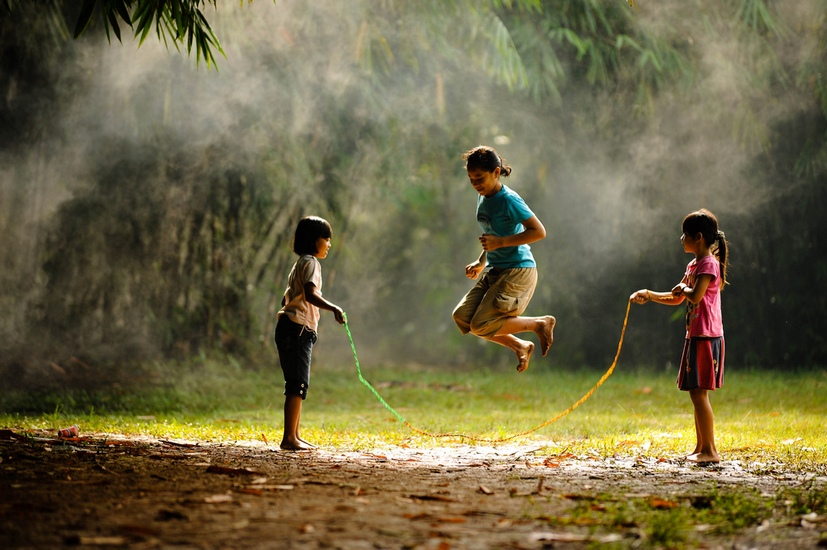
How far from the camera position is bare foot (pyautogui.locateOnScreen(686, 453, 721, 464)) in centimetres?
418

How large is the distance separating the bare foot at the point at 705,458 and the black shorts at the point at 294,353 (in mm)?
1855

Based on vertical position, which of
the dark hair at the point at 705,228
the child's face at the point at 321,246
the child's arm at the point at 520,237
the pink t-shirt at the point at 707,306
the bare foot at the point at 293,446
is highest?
the dark hair at the point at 705,228

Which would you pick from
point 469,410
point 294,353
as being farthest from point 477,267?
point 469,410

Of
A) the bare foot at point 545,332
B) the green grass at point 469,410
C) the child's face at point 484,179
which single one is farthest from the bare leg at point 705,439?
the child's face at point 484,179

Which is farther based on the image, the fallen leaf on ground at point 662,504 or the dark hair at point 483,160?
the dark hair at point 483,160

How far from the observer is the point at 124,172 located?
8539 millimetres

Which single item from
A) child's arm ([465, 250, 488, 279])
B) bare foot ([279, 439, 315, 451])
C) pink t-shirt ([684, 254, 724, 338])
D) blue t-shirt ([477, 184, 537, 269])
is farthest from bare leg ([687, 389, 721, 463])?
bare foot ([279, 439, 315, 451])

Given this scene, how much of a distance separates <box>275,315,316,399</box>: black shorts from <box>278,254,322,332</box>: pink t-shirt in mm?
36

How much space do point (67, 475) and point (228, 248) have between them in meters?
5.76

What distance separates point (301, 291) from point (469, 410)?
2.84 m

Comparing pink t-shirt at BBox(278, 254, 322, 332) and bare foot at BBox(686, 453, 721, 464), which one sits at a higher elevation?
pink t-shirt at BBox(278, 254, 322, 332)

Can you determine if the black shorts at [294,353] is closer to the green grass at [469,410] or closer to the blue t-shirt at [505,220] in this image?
the green grass at [469,410]

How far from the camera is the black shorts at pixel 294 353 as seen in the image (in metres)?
4.52

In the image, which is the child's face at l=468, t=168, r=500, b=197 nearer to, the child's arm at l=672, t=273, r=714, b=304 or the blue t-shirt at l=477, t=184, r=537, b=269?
the blue t-shirt at l=477, t=184, r=537, b=269
